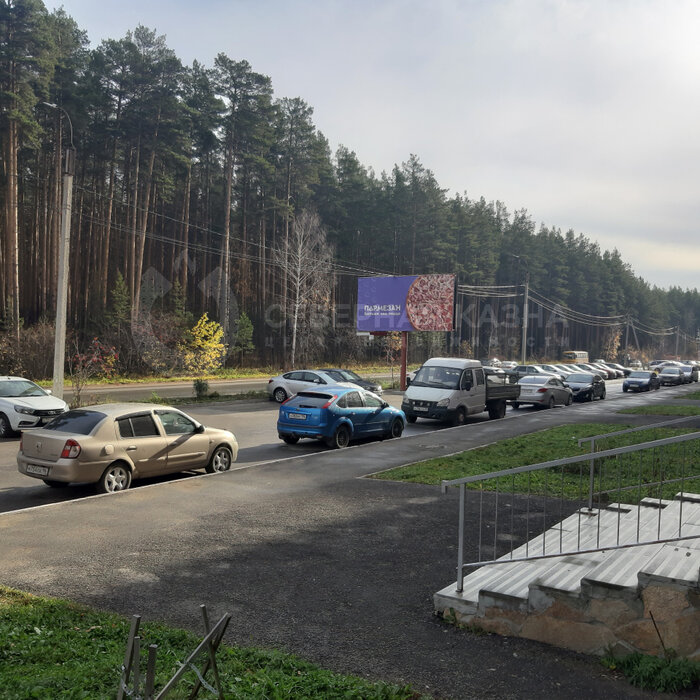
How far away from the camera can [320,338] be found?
60938 millimetres

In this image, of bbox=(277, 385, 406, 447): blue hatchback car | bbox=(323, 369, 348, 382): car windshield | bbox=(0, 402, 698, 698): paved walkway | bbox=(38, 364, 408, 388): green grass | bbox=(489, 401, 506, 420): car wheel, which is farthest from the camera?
bbox=(38, 364, 408, 388): green grass

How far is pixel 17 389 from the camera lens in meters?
18.8

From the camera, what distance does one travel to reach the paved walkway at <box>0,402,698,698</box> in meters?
5.06

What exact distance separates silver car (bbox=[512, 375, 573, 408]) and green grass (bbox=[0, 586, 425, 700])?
25.9 m

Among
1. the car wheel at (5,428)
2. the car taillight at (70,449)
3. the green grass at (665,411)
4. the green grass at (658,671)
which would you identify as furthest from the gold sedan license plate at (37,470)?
the green grass at (665,411)

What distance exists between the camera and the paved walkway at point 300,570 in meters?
5.06

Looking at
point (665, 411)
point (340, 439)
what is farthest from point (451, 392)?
point (665, 411)

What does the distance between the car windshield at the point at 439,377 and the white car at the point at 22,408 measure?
11928mm

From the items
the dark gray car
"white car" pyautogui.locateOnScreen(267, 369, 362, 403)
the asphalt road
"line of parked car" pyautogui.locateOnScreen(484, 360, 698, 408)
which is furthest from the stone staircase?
the dark gray car

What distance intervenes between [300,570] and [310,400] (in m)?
10.2

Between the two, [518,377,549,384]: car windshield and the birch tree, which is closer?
[518,377,549,384]: car windshield

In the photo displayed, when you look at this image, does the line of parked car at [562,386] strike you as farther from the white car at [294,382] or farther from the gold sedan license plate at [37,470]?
the gold sedan license plate at [37,470]

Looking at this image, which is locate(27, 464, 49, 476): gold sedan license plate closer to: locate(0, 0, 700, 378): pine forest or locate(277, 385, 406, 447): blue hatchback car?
locate(277, 385, 406, 447): blue hatchback car

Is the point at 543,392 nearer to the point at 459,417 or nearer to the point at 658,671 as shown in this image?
the point at 459,417
